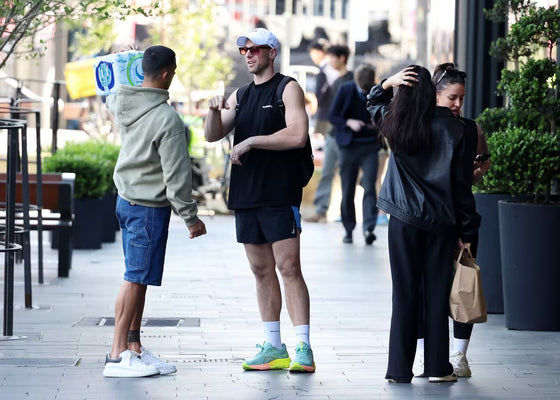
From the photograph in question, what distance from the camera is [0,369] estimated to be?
712cm

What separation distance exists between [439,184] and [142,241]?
1607 mm

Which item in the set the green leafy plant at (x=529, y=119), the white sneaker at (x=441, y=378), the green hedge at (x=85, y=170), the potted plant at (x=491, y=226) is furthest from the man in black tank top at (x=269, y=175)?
the green hedge at (x=85, y=170)

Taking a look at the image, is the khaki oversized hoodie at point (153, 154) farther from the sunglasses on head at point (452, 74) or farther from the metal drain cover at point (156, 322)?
the metal drain cover at point (156, 322)

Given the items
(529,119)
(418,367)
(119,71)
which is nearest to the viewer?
(418,367)

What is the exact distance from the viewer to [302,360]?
709cm

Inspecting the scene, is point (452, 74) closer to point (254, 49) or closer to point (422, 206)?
point (422, 206)

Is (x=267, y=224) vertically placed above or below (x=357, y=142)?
below

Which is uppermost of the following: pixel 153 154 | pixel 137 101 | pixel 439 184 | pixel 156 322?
pixel 137 101

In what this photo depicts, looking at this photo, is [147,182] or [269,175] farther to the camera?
[269,175]

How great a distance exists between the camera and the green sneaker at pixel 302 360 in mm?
7086

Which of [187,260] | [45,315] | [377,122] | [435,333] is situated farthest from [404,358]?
[187,260]

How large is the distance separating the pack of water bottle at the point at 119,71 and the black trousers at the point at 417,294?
1.76 m

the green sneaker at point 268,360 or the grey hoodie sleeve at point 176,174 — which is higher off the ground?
the grey hoodie sleeve at point 176,174

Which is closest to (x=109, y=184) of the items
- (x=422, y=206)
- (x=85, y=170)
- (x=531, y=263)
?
(x=85, y=170)
